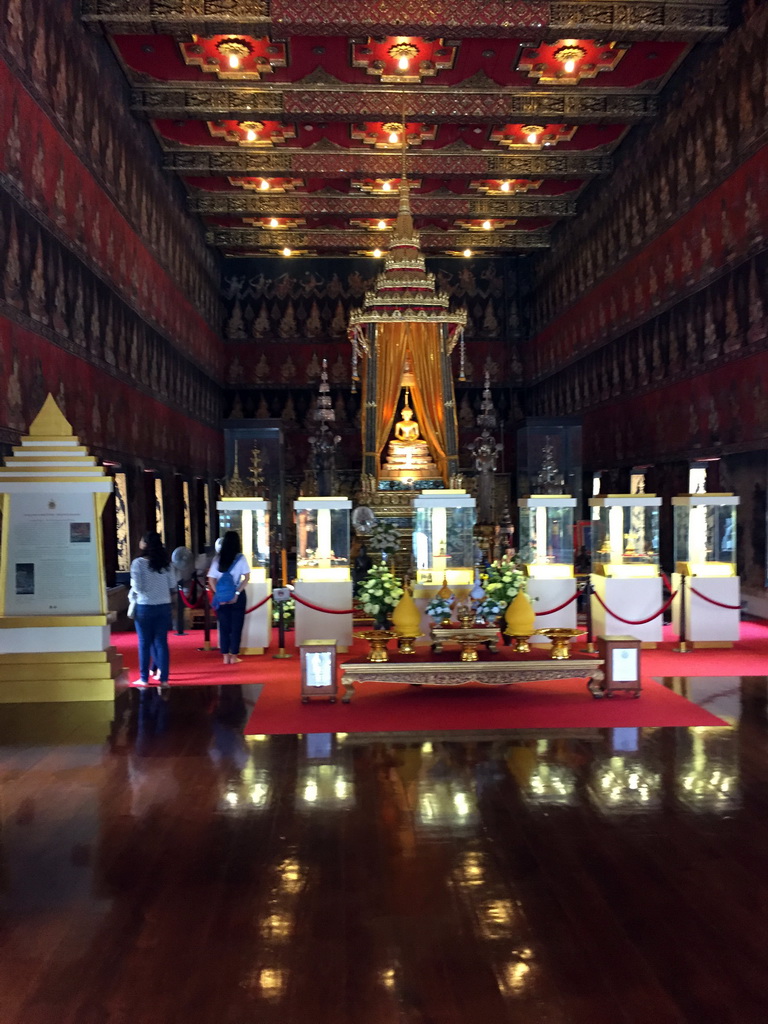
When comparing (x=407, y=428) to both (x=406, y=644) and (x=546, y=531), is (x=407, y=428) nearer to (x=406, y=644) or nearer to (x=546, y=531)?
(x=546, y=531)

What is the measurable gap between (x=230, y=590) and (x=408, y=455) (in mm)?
10716

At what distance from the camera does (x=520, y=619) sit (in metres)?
8.84

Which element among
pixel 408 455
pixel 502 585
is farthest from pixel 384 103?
pixel 502 585

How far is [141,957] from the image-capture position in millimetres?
3695

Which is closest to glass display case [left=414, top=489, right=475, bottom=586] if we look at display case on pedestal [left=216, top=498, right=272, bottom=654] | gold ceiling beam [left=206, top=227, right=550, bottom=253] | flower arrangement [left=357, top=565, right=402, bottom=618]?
display case on pedestal [left=216, top=498, right=272, bottom=654]

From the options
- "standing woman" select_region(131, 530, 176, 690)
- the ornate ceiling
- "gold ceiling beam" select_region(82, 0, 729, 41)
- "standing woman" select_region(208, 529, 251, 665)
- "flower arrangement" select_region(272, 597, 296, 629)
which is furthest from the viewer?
the ornate ceiling

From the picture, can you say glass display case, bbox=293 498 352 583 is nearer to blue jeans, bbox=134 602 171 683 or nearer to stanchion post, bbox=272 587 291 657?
stanchion post, bbox=272 587 291 657

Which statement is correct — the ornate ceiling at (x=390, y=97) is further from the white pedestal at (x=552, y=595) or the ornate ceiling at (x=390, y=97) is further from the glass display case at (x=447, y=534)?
the white pedestal at (x=552, y=595)

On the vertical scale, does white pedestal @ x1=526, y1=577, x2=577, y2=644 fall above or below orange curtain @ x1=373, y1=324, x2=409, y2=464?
below

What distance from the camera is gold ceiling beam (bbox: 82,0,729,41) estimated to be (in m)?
13.3

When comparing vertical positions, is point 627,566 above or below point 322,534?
below

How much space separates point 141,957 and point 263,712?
436 centimetres

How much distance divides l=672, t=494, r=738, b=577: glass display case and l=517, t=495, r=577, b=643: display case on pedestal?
140 centimetres

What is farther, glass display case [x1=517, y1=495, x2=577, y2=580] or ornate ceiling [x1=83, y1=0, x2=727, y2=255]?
ornate ceiling [x1=83, y1=0, x2=727, y2=255]
